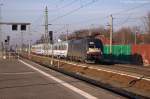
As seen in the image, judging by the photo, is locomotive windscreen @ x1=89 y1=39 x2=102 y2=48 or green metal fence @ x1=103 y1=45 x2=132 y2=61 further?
green metal fence @ x1=103 y1=45 x2=132 y2=61

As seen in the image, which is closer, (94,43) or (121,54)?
(94,43)

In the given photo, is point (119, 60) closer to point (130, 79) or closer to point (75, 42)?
point (75, 42)

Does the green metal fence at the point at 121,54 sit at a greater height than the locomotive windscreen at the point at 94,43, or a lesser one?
lesser

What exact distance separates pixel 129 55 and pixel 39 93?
4637 centimetres

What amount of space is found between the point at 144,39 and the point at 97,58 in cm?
5203

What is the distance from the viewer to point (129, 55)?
62.8 m

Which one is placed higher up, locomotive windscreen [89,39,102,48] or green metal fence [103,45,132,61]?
locomotive windscreen [89,39,102,48]

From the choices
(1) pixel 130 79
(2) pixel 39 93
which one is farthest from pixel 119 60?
(2) pixel 39 93

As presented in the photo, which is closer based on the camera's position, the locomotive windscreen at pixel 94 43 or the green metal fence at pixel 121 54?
the locomotive windscreen at pixel 94 43

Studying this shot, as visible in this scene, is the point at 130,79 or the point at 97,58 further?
the point at 97,58

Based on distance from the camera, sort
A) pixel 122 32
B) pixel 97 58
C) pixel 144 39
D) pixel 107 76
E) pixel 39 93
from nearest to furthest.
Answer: pixel 39 93 < pixel 107 76 < pixel 97 58 < pixel 144 39 < pixel 122 32

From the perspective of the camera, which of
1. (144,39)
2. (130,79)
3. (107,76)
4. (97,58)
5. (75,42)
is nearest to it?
(130,79)

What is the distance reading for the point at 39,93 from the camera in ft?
57.0

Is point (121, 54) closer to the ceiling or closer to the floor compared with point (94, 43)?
closer to the floor
